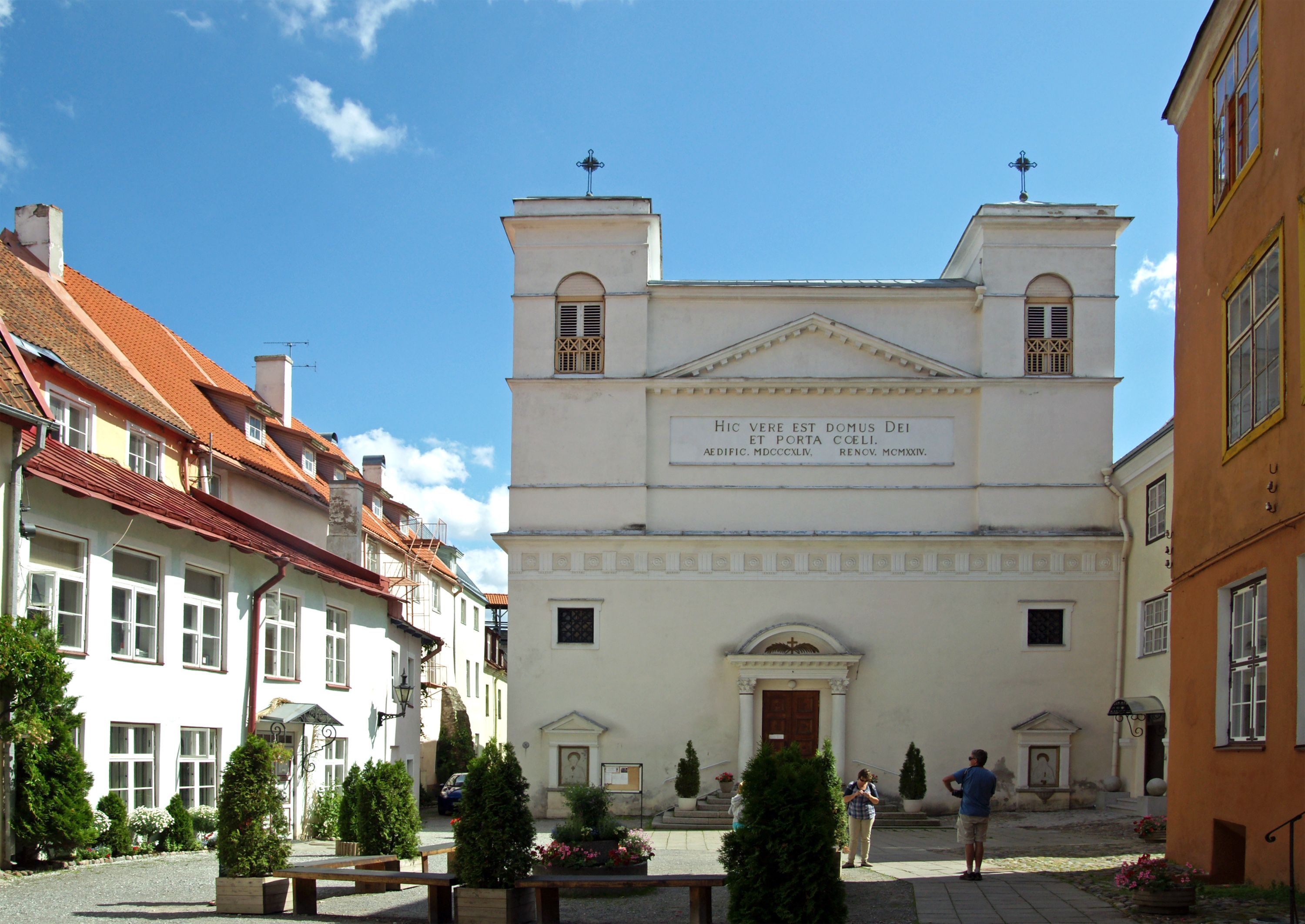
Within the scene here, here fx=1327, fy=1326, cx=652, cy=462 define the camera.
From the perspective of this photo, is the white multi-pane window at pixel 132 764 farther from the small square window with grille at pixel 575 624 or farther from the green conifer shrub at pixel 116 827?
the small square window with grille at pixel 575 624

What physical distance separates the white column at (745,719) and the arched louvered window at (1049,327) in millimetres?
10088

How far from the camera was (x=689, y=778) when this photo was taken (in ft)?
97.9

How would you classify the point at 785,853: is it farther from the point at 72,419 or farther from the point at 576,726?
the point at 576,726

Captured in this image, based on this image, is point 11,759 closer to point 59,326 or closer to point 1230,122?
point 59,326

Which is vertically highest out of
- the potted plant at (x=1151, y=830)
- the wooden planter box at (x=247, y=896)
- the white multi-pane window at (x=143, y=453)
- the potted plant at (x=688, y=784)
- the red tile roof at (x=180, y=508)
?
the white multi-pane window at (x=143, y=453)

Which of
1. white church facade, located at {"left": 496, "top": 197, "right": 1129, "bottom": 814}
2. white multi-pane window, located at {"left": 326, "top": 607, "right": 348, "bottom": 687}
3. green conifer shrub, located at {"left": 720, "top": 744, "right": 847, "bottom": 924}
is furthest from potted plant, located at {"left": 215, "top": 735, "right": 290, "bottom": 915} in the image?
white church facade, located at {"left": 496, "top": 197, "right": 1129, "bottom": 814}

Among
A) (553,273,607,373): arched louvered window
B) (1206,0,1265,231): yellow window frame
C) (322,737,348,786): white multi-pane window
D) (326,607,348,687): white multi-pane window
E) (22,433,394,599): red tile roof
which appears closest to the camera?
(1206,0,1265,231): yellow window frame

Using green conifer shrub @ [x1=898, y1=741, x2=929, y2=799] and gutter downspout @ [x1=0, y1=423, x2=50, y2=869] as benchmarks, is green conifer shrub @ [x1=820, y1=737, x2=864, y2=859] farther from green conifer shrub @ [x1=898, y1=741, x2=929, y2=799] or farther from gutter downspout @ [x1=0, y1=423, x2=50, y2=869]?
gutter downspout @ [x1=0, y1=423, x2=50, y2=869]

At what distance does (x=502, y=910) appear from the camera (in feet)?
41.0

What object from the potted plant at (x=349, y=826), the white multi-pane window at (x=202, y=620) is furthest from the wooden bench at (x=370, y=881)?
the white multi-pane window at (x=202, y=620)

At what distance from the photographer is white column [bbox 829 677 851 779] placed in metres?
30.6

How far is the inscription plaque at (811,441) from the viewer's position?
32000 millimetres

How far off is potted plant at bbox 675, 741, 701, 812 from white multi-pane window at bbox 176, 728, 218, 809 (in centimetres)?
1116

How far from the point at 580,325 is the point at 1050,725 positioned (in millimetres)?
14618
